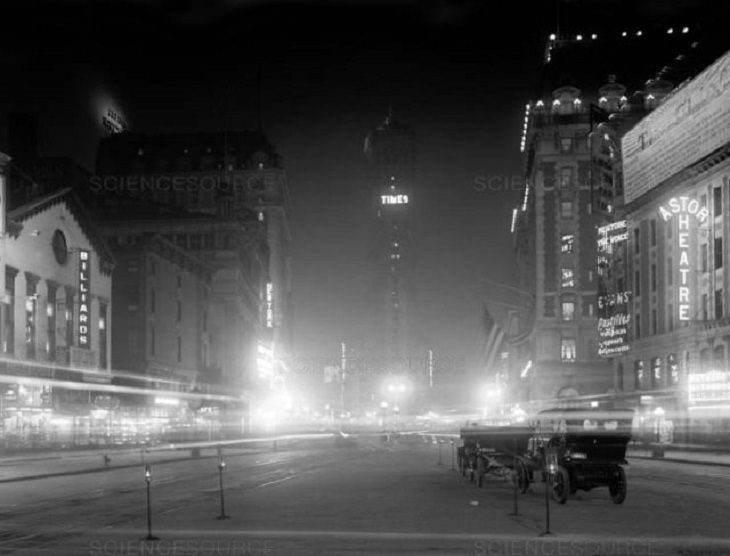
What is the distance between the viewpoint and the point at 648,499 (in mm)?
25703

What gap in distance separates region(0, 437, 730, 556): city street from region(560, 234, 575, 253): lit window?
6170 cm

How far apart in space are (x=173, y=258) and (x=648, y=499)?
7731 cm

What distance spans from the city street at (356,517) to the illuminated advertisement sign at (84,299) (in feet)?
127

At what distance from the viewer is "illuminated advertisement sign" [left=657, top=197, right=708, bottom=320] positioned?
2667 inches

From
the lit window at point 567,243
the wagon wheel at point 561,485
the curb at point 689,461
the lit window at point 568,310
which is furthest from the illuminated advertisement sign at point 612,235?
the wagon wheel at point 561,485

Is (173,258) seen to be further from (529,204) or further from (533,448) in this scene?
(533,448)

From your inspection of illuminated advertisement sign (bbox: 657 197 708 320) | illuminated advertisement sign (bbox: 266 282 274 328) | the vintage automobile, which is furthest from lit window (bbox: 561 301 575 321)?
illuminated advertisement sign (bbox: 266 282 274 328)

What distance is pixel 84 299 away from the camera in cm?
7469

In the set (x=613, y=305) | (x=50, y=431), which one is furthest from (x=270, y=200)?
(x=50, y=431)

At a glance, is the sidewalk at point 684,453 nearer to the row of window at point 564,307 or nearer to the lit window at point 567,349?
the lit window at point 567,349

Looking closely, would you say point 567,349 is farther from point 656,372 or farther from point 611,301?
point 656,372

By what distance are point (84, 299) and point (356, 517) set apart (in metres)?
57.2

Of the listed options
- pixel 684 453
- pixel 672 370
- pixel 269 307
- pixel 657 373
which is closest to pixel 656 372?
pixel 657 373

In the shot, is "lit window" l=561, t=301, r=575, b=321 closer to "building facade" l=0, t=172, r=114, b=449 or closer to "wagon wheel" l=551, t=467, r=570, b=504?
"building facade" l=0, t=172, r=114, b=449
